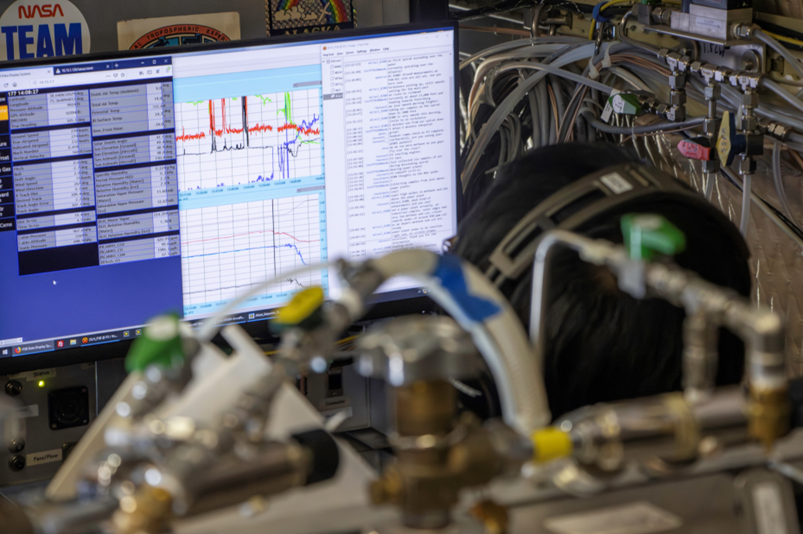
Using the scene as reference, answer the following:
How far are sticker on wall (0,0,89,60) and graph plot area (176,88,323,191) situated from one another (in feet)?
0.55

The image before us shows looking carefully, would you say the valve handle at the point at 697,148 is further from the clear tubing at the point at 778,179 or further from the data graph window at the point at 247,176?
the data graph window at the point at 247,176

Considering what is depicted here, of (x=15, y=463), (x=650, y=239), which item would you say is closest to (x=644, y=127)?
(x=650, y=239)

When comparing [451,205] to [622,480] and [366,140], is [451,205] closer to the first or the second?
[366,140]

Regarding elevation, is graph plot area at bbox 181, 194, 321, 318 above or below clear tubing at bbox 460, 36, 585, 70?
below

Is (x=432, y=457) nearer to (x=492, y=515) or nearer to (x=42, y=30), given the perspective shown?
(x=492, y=515)

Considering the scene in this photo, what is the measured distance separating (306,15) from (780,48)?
0.61 m

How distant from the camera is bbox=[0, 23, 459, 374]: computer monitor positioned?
0.96m

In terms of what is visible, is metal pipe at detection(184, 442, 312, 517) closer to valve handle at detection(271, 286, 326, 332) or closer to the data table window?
valve handle at detection(271, 286, 326, 332)

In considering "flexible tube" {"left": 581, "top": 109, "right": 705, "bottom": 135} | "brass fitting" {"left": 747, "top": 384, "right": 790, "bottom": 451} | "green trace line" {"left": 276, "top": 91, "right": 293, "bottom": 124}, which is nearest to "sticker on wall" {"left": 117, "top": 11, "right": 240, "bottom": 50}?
"green trace line" {"left": 276, "top": 91, "right": 293, "bottom": 124}

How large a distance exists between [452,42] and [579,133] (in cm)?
36

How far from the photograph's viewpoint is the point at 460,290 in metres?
0.58

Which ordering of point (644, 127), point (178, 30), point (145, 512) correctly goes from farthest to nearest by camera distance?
point (644, 127), point (178, 30), point (145, 512)

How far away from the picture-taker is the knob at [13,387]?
1006 millimetres

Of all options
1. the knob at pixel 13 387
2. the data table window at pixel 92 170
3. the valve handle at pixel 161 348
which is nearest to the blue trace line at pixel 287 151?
the data table window at pixel 92 170
